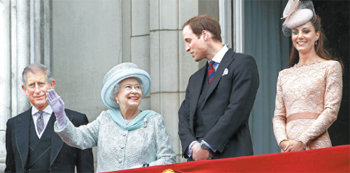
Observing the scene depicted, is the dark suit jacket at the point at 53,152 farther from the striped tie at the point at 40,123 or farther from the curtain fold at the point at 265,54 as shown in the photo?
the curtain fold at the point at 265,54

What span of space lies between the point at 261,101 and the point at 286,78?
8.46 ft

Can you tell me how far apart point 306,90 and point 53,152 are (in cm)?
232

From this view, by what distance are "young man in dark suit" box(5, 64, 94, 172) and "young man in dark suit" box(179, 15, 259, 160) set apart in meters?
1.18

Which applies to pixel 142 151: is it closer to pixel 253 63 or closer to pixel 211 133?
pixel 211 133

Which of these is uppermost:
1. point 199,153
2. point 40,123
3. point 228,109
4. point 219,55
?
point 219,55

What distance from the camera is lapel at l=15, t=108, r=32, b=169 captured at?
24.8ft

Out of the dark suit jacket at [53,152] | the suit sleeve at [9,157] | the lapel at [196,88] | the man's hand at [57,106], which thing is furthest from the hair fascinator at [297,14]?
the suit sleeve at [9,157]

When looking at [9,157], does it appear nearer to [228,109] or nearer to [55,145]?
[55,145]

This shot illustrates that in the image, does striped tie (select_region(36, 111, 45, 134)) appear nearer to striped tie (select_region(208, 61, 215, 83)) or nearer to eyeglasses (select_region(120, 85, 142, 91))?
eyeglasses (select_region(120, 85, 142, 91))

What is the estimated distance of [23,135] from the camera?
762cm

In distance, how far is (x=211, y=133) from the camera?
653 cm

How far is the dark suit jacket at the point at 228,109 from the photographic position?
257 inches

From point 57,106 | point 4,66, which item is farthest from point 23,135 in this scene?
point 4,66

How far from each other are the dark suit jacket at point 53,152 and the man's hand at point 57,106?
636 millimetres
